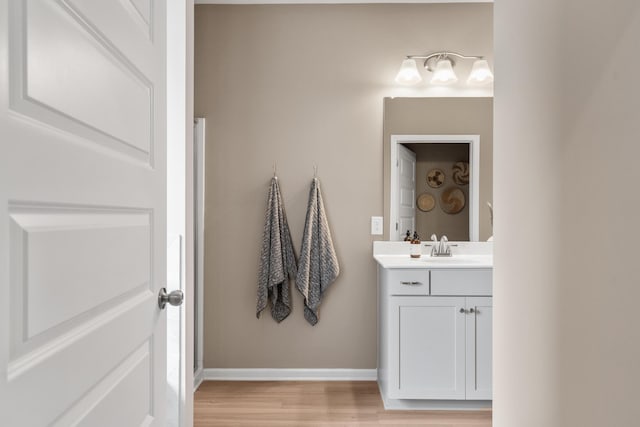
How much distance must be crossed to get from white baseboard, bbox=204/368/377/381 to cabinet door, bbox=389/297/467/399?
0.53 m

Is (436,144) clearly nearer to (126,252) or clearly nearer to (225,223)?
(225,223)

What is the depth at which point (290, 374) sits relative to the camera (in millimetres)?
3068

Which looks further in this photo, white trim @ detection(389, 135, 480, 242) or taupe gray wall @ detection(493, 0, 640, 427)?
white trim @ detection(389, 135, 480, 242)

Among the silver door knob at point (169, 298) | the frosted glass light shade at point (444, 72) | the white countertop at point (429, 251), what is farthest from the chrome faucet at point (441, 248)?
the silver door knob at point (169, 298)

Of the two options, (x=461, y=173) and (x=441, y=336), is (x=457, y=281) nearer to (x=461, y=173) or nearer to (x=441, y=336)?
(x=441, y=336)

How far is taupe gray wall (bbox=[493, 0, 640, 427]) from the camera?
2.84ft

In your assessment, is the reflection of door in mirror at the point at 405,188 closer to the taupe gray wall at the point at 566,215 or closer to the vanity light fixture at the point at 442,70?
the vanity light fixture at the point at 442,70

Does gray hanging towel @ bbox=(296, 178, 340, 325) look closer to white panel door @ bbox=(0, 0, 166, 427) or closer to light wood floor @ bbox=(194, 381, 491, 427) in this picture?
light wood floor @ bbox=(194, 381, 491, 427)

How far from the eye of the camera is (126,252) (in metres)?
0.95

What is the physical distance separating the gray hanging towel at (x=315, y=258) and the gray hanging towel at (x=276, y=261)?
0.10 meters

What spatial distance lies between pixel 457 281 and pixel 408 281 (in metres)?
0.28

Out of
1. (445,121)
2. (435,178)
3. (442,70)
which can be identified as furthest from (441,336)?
(442,70)

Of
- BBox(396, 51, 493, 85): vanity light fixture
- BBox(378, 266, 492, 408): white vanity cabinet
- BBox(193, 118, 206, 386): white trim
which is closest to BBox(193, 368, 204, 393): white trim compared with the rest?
BBox(193, 118, 206, 386): white trim

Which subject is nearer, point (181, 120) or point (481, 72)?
point (181, 120)
